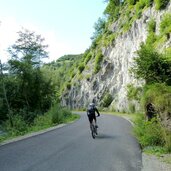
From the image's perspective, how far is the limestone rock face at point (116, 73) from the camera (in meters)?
40.7

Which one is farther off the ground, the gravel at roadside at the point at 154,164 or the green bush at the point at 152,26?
the green bush at the point at 152,26

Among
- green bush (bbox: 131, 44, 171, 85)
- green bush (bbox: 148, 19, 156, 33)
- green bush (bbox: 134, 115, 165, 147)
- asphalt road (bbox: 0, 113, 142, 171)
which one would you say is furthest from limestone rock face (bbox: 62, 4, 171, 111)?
asphalt road (bbox: 0, 113, 142, 171)

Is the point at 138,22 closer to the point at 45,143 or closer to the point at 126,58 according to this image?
the point at 126,58

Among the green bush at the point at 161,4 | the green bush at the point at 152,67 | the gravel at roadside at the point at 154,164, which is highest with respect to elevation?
the green bush at the point at 161,4

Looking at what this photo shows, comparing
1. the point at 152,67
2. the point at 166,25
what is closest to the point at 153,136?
the point at 152,67

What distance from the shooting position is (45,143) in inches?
536

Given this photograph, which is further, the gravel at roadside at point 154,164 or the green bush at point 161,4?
the green bush at point 161,4

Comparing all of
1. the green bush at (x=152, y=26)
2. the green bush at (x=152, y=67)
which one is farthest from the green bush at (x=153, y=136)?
the green bush at (x=152, y=26)

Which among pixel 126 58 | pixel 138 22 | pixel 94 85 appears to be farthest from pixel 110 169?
pixel 94 85

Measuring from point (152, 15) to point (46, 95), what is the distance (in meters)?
16.4

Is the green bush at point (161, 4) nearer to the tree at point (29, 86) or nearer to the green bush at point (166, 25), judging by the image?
the green bush at point (166, 25)

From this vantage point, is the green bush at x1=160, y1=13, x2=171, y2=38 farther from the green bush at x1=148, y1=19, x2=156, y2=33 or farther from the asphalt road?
the asphalt road

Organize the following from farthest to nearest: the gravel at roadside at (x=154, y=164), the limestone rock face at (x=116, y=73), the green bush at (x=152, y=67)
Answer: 1. the limestone rock face at (x=116, y=73)
2. the green bush at (x=152, y=67)
3. the gravel at roadside at (x=154, y=164)

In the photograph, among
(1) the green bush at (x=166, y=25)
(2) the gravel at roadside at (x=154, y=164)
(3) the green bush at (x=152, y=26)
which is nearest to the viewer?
(2) the gravel at roadside at (x=154, y=164)
